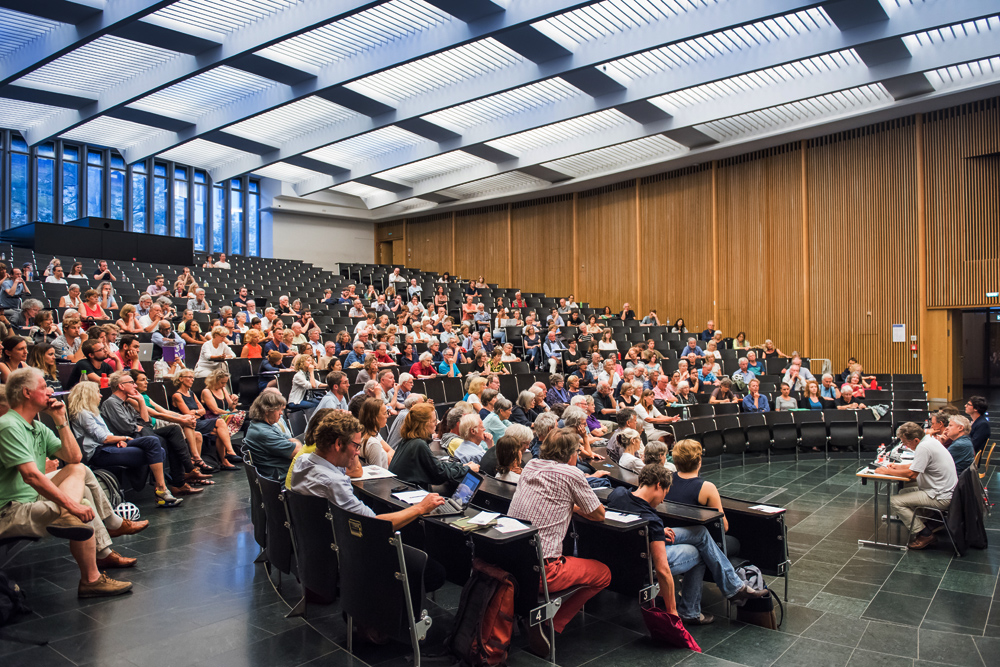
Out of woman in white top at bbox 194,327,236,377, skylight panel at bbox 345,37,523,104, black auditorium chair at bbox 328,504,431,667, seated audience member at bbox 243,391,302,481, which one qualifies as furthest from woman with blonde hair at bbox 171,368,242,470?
skylight panel at bbox 345,37,523,104

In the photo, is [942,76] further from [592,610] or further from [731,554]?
[592,610]

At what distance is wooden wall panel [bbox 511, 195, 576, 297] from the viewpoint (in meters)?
18.7

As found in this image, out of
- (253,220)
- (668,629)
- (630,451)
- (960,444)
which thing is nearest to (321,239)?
(253,220)

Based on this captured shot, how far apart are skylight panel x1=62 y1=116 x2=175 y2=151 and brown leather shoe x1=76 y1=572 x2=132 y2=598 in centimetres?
1387

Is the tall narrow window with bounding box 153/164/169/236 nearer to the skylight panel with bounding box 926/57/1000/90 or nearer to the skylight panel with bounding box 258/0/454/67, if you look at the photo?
the skylight panel with bounding box 258/0/454/67

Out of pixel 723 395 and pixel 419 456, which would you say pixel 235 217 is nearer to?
pixel 723 395

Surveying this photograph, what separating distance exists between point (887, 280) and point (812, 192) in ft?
7.81

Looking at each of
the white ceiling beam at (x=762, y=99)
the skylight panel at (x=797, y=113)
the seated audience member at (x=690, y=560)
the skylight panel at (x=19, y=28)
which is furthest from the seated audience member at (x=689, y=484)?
the skylight panel at (x=19, y=28)

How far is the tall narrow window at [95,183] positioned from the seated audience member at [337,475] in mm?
16926

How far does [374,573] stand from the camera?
3020 mm

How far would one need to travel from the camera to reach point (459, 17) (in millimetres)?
9328

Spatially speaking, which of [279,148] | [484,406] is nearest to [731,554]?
[484,406]

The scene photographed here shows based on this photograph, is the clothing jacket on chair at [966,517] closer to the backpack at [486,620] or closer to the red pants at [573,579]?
the red pants at [573,579]

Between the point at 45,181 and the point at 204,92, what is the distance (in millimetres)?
6331
